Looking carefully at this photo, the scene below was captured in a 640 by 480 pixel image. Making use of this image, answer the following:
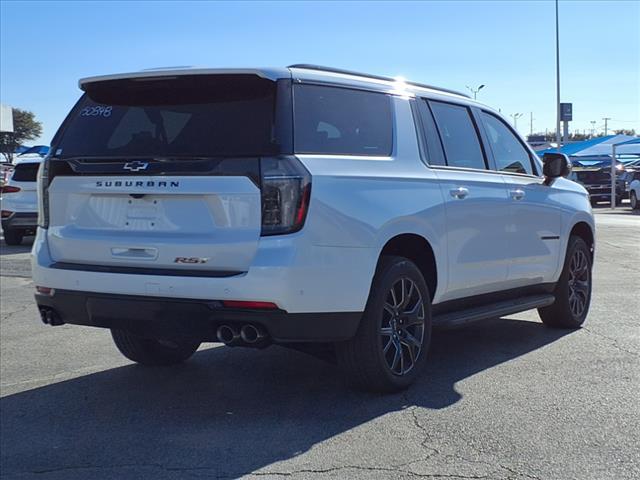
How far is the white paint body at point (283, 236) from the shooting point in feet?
14.1

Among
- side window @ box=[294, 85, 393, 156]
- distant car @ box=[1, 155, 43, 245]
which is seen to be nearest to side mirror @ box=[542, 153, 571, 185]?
side window @ box=[294, 85, 393, 156]

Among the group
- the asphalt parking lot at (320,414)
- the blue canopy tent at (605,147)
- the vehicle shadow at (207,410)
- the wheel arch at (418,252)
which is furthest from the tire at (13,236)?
the blue canopy tent at (605,147)

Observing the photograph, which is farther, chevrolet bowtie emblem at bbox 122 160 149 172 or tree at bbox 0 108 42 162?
tree at bbox 0 108 42 162

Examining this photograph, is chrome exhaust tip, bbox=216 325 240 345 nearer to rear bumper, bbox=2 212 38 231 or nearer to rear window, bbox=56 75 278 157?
rear window, bbox=56 75 278 157

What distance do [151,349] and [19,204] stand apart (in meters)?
11.2

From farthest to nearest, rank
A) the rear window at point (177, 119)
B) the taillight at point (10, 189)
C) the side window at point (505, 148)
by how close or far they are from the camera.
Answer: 1. the taillight at point (10, 189)
2. the side window at point (505, 148)
3. the rear window at point (177, 119)

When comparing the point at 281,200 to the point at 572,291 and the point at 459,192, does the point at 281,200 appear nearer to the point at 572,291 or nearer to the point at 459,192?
the point at 459,192

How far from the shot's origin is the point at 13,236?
16375 mm

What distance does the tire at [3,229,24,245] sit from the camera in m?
16.2

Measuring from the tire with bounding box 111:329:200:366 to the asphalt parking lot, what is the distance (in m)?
0.10

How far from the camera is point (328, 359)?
196 inches

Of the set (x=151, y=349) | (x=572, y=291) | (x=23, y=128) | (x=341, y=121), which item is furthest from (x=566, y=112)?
(x=23, y=128)

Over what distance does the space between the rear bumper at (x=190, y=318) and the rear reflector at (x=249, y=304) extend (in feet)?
0.08

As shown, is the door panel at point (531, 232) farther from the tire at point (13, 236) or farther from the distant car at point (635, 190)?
the distant car at point (635, 190)
